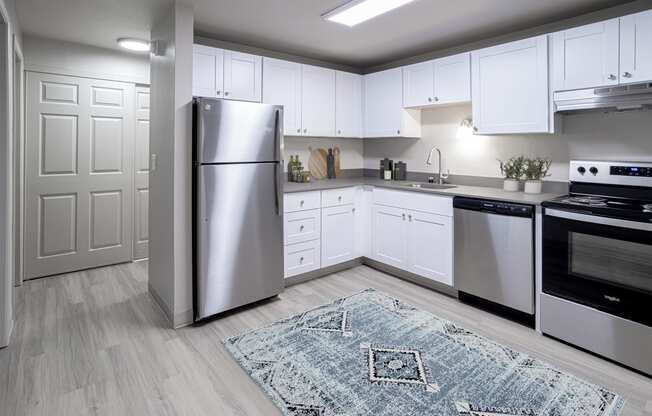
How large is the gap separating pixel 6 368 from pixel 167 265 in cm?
107

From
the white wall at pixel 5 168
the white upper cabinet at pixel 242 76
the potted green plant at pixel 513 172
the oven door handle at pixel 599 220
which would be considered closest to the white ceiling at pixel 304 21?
the white upper cabinet at pixel 242 76

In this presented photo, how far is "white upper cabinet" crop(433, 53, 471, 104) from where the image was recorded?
3350mm

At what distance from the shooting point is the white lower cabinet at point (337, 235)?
150 inches

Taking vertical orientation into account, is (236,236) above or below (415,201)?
below

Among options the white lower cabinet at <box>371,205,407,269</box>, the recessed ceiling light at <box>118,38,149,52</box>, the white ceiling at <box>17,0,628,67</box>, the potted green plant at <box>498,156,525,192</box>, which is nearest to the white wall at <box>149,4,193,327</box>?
the white ceiling at <box>17,0,628,67</box>

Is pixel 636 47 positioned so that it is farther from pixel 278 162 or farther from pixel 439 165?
pixel 278 162

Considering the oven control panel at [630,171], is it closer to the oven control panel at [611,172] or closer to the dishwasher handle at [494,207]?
the oven control panel at [611,172]

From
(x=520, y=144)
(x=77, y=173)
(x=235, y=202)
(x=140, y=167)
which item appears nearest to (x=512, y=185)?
(x=520, y=144)

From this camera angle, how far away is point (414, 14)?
289 centimetres

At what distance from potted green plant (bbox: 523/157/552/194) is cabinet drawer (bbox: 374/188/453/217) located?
627 millimetres

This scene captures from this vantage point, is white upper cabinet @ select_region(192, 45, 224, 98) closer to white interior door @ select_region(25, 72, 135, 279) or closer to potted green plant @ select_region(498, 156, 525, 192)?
white interior door @ select_region(25, 72, 135, 279)

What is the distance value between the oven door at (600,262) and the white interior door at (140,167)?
4067 millimetres

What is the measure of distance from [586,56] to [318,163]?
2.70m

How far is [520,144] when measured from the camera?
3.35 m
